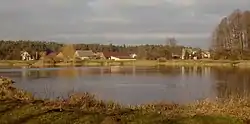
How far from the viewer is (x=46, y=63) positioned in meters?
77.7

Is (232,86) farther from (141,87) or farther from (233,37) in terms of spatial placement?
(233,37)

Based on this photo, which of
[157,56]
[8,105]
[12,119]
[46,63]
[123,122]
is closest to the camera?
[123,122]

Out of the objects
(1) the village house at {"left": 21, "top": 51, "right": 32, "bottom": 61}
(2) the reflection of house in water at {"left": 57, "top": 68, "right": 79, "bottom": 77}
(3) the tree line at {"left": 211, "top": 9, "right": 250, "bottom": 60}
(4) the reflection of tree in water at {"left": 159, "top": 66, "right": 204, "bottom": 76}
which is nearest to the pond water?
(2) the reflection of house in water at {"left": 57, "top": 68, "right": 79, "bottom": 77}

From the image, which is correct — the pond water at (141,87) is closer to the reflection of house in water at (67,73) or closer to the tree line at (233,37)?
the reflection of house in water at (67,73)

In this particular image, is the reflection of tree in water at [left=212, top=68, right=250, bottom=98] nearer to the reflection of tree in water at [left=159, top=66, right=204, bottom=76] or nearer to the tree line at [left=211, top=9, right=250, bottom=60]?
the reflection of tree in water at [left=159, top=66, right=204, bottom=76]

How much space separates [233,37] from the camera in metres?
63.8

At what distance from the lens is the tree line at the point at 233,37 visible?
6209 cm

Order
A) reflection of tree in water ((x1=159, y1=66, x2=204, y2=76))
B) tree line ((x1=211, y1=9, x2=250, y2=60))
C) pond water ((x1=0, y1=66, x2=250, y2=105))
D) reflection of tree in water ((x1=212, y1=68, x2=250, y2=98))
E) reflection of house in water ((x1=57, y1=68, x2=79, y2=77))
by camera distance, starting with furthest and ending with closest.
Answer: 1. tree line ((x1=211, y1=9, x2=250, y2=60))
2. reflection of tree in water ((x1=159, y1=66, x2=204, y2=76))
3. reflection of house in water ((x1=57, y1=68, x2=79, y2=77))
4. pond water ((x1=0, y1=66, x2=250, y2=105))
5. reflection of tree in water ((x1=212, y1=68, x2=250, y2=98))

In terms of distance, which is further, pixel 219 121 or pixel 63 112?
pixel 63 112

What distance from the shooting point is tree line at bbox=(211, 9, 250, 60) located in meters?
62.1

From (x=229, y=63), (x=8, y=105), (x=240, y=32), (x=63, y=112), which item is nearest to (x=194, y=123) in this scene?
(x=63, y=112)

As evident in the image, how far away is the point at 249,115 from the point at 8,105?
5996 mm

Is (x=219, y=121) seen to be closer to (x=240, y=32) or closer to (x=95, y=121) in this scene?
(x=95, y=121)

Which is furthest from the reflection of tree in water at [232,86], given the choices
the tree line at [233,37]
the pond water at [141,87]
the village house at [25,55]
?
the village house at [25,55]
